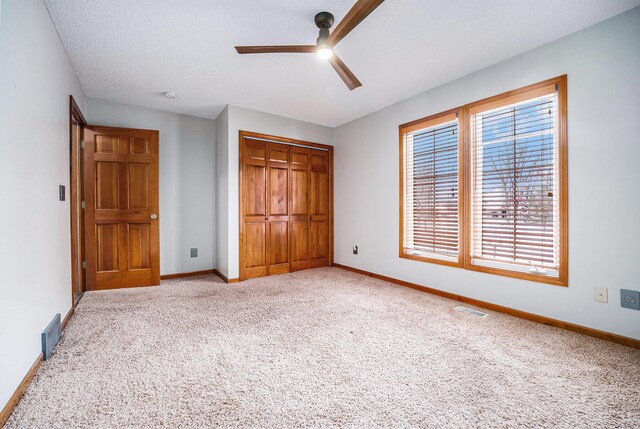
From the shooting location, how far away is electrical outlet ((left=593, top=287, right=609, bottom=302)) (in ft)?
7.45

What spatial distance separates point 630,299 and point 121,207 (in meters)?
5.26

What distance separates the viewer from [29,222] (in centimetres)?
176

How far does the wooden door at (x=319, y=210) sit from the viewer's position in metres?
5.01

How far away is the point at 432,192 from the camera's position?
359 cm

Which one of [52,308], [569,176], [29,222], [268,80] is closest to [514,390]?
[569,176]

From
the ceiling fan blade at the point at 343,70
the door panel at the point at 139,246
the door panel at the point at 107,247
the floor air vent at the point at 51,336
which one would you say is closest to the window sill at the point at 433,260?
the ceiling fan blade at the point at 343,70

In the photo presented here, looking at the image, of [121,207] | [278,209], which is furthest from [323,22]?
[121,207]

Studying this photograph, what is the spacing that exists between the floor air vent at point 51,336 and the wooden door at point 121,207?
1.57 m

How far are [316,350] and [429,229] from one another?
7.37 ft

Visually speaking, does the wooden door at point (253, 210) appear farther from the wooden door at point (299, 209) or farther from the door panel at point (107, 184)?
the door panel at point (107, 184)

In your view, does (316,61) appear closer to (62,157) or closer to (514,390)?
(62,157)

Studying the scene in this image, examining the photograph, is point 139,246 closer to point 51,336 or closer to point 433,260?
point 51,336

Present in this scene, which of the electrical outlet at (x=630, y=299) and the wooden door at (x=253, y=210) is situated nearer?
the electrical outlet at (x=630, y=299)

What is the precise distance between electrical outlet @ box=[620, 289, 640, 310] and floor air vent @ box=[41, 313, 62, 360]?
4.20 m
